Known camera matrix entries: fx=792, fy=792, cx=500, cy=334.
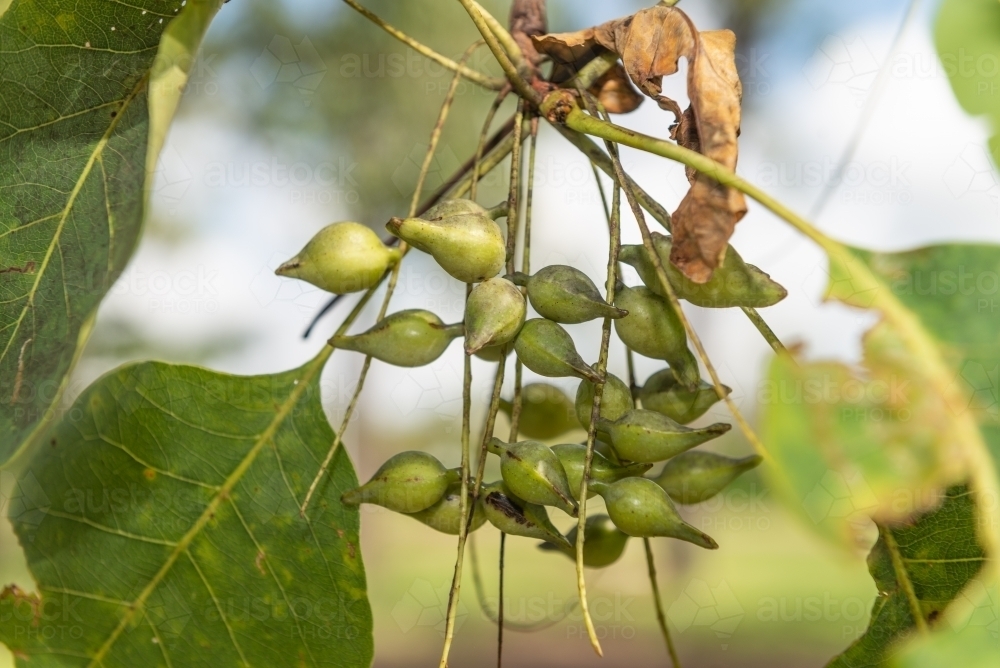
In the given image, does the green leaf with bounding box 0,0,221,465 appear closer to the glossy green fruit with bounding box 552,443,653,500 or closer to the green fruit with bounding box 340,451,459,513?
the green fruit with bounding box 340,451,459,513

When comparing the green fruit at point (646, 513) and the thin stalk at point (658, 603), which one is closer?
the green fruit at point (646, 513)

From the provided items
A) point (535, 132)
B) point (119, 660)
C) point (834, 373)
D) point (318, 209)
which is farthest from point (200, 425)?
point (318, 209)

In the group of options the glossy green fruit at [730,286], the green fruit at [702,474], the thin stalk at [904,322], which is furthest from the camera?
the green fruit at [702,474]

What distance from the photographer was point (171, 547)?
64 centimetres

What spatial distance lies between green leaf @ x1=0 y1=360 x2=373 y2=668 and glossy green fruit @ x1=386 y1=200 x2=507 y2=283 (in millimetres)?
233

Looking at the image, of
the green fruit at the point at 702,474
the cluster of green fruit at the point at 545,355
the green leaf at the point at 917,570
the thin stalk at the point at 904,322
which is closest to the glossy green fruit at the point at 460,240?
the cluster of green fruit at the point at 545,355

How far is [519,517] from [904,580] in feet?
0.97

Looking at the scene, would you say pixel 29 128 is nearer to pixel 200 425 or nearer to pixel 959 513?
pixel 200 425

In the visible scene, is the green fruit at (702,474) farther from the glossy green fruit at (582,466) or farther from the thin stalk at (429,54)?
the thin stalk at (429,54)

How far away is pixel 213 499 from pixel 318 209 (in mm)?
2863

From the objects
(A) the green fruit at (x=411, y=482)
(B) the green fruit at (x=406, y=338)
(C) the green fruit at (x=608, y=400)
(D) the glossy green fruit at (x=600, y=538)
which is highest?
(B) the green fruit at (x=406, y=338)

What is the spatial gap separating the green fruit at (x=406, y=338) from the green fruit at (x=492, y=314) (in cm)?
7

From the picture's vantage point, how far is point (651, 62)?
596mm

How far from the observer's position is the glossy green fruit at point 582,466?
55cm
